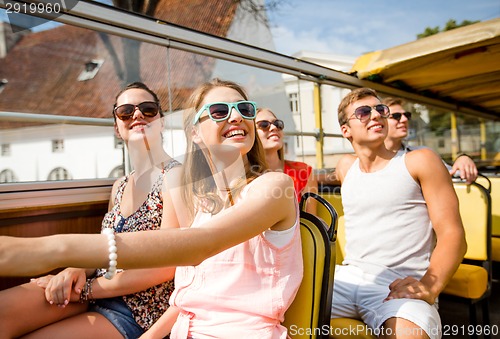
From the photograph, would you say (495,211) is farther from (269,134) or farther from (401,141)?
(269,134)

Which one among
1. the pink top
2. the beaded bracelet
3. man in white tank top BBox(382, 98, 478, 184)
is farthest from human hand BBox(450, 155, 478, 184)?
the beaded bracelet

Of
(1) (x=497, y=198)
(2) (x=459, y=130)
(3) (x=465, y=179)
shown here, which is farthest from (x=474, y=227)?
(2) (x=459, y=130)

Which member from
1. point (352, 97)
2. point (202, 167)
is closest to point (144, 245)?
point (202, 167)

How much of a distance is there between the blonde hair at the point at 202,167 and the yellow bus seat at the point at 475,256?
1.62 m

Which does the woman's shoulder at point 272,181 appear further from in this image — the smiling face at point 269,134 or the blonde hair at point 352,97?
the smiling face at point 269,134

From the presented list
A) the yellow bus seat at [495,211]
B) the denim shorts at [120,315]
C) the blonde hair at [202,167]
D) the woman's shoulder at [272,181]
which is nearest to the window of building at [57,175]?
the denim shorts at [120,315]

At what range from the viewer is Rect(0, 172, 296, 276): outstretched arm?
68 centimetres

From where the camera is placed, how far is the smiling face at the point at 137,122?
6.19 ft

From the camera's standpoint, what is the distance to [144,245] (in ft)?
2.58

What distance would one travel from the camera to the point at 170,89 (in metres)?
2.29

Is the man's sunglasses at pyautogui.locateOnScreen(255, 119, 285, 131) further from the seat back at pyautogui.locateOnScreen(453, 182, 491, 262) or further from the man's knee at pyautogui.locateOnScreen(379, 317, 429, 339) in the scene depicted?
the man's knee at pyautogui.locateOnScreen(379, 317, 429, 339)

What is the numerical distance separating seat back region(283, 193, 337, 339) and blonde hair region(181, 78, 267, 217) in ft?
1.14

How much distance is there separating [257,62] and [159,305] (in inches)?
71.7

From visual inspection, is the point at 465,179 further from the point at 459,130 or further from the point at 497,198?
the point at 459,130
